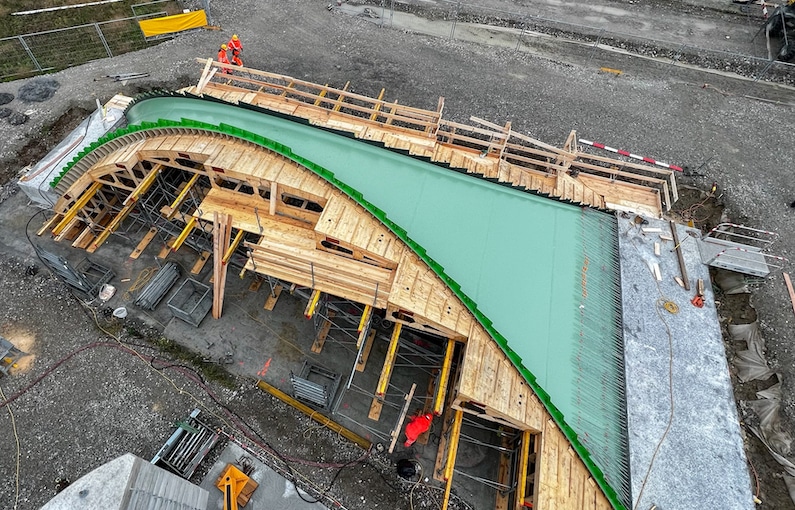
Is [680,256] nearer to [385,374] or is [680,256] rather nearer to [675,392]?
[675,392]

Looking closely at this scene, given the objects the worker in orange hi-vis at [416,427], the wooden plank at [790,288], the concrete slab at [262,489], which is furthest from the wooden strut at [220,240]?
the wooden plank at [790,288]

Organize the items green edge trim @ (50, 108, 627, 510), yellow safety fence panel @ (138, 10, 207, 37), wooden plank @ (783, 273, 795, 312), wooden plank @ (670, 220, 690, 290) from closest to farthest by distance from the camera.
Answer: green edge trim @ (50, 108, 627, 510)
wooden plank @ (670, 220, 690, 290)
wooden plank @ (783, 273, 795, 312)
yellow safety fence panel @ (138, 10, 207, 37)

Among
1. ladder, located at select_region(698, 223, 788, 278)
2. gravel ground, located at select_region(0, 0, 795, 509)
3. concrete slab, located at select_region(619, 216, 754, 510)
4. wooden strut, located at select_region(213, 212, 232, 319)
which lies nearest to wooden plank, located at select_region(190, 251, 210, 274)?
wooden strut, located at select_region(213, 212, 232, 319)

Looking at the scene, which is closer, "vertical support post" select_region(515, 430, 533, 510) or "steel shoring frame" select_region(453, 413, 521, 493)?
"vertical support post" select_region(515, 430, 533, 510)

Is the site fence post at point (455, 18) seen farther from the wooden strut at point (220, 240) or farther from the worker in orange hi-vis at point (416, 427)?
the worker in orange hi-vis at point (416, 427)

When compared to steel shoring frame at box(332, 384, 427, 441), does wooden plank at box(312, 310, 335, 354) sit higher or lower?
higher

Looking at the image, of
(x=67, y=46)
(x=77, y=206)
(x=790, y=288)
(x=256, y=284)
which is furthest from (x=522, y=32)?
(x=67, y=46)

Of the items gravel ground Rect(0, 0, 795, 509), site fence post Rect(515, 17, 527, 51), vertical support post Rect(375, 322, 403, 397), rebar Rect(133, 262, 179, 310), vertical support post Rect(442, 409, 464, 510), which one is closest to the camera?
vertical support post Rect(442, 409, 464, 510)

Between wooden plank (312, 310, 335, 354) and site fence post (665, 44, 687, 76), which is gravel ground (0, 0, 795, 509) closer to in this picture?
site fence post (665, 44, 687, 76)

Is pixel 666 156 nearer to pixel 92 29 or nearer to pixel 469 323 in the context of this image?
pixel 469 323
